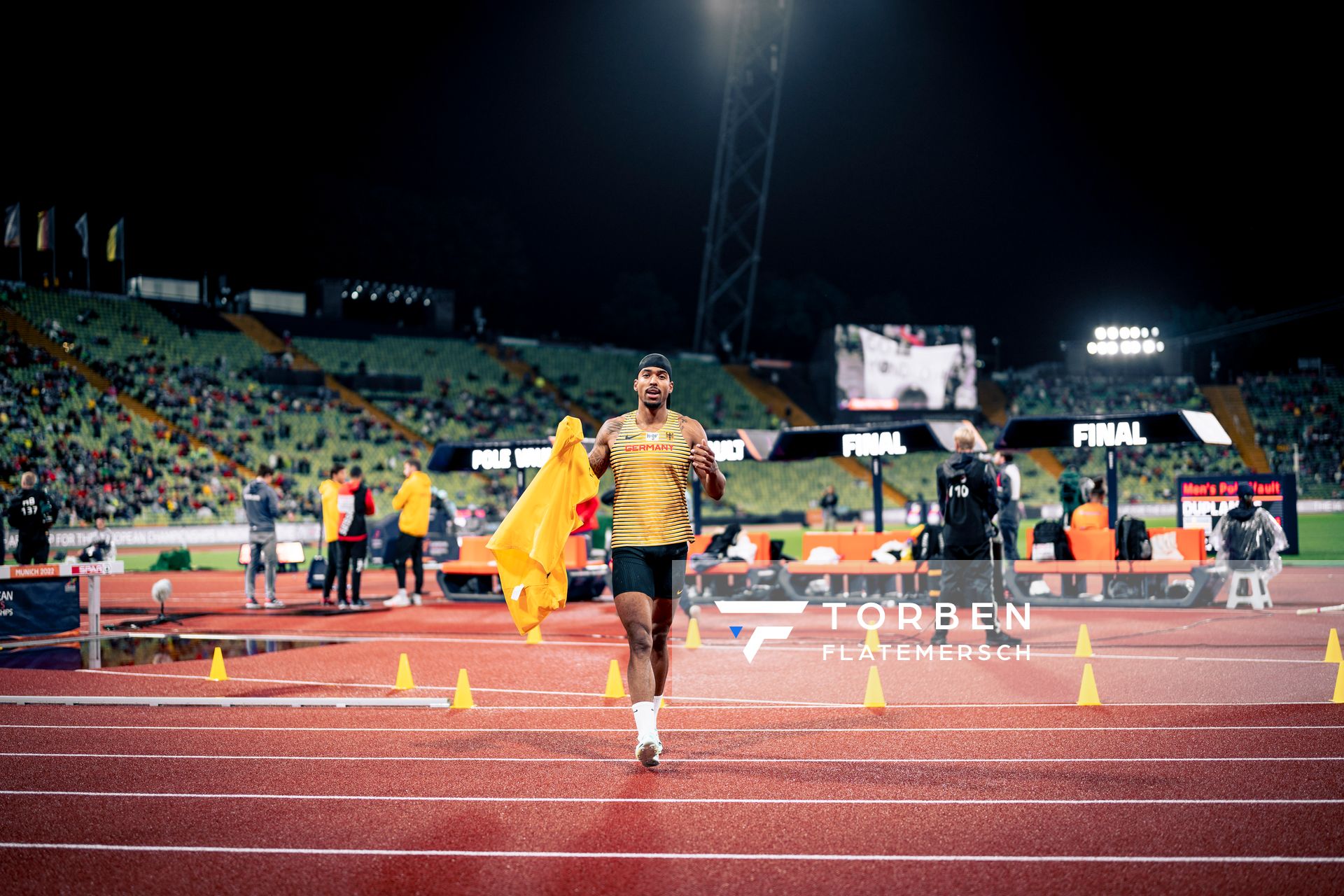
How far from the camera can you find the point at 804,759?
635cm

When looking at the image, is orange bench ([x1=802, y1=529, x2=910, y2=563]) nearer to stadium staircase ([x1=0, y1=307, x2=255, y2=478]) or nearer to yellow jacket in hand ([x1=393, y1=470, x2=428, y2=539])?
yellow jacket in hand ([x1=393, y1=470, x2=428, y2=539])

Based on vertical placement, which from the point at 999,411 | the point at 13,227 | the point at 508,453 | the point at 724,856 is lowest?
the point at 724,856

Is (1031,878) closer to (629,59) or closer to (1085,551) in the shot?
(1085,551)

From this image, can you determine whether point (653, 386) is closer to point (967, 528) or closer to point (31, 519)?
point (967, 528)

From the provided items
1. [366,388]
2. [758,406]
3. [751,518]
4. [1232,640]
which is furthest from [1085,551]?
[758,406]

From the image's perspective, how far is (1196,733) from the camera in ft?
22.7

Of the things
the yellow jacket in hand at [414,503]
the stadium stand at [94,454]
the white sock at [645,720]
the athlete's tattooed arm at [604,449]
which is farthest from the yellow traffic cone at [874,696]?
the stadium stand at [94,454]

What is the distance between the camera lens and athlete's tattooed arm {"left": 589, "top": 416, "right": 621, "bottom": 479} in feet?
21.3

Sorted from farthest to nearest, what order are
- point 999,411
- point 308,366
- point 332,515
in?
point 999,411 < point 308,366 < point 332,515

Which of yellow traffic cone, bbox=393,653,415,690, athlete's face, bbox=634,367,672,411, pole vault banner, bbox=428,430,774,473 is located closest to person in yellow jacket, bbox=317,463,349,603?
pole vault banner, bbox=428,430,774,473

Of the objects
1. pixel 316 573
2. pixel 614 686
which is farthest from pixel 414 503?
pixel 614 686

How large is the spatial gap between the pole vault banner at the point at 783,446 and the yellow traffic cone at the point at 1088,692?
924cm

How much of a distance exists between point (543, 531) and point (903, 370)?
157 feet

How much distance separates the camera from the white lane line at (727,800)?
5277 millimetres
